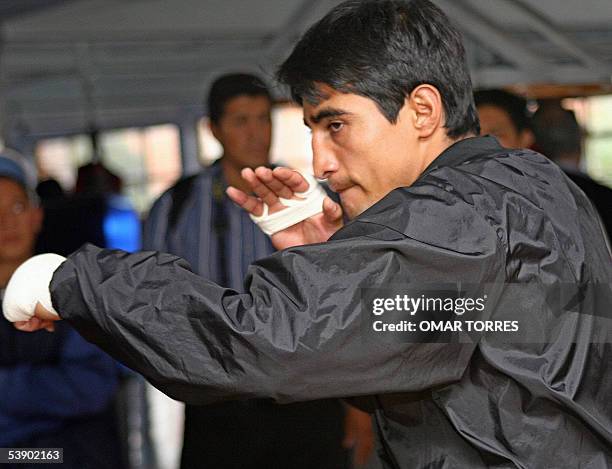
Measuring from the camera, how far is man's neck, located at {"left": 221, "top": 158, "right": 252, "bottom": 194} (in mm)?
3420

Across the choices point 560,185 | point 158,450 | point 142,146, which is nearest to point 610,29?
point 158,450

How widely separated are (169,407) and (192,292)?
4.75m

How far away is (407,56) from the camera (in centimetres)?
154

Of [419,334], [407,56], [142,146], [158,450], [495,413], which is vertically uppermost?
[407,56]

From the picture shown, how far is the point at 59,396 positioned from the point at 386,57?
139 cm

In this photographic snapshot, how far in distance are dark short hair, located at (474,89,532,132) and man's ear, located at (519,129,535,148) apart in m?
0.02

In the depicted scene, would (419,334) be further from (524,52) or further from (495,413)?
(524,52)

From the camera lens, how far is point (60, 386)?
252 centimetres

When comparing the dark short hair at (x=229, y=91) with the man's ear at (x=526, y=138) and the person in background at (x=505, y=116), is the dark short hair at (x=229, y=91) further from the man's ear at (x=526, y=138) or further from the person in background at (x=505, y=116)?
the man's ear at (x=526, y=138)

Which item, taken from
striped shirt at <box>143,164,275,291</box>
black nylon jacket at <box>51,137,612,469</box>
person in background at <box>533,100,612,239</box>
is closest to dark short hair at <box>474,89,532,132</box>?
person in background at <box>533,100,612,239</box>

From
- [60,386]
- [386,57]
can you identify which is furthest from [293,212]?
[60,386]

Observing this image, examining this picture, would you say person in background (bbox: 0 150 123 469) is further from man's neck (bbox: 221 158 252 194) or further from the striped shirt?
man's neck (bbox: 221 158 252 194)

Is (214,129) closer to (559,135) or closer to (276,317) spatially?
(559,135)

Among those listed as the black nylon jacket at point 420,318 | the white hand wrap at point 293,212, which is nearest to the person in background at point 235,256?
the white hand wrap at point 293,212
